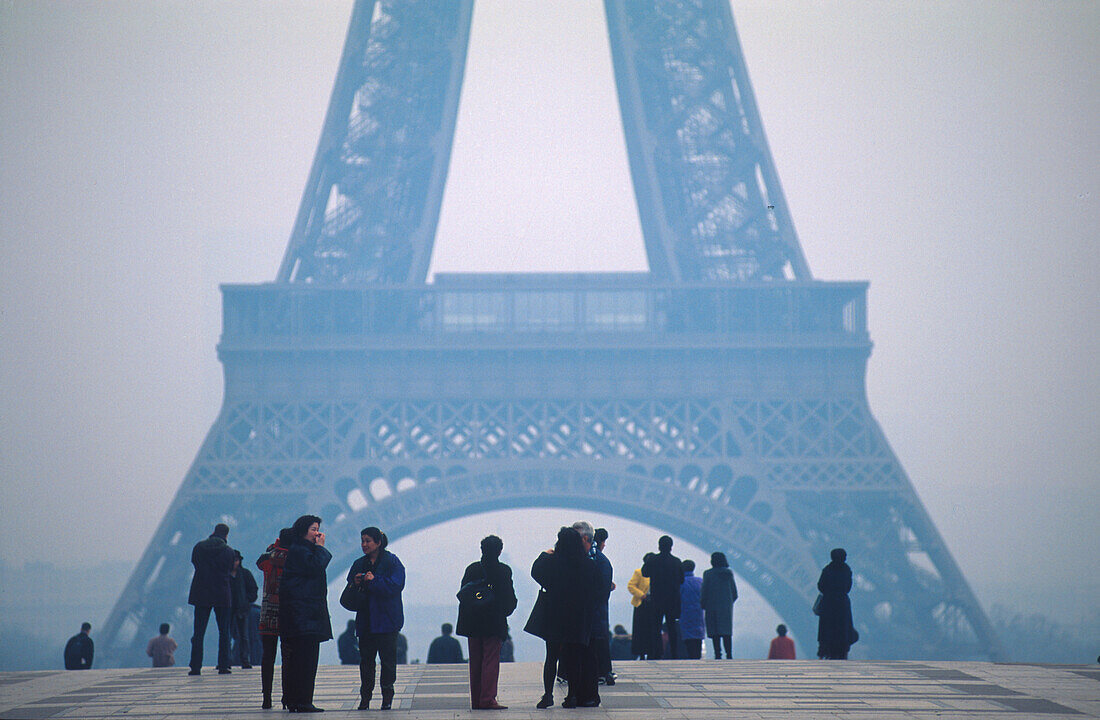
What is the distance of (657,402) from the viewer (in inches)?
1795

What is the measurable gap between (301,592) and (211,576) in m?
4.81

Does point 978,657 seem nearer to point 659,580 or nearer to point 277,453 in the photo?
point 277,453

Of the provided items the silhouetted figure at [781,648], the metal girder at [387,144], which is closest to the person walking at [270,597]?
the silhouetted figure at [781,648]

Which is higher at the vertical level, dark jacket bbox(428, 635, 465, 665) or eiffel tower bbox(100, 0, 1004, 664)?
eiffel tower bbox(100, 0, 1004, 664)

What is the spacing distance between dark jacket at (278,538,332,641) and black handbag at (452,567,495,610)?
1.16m

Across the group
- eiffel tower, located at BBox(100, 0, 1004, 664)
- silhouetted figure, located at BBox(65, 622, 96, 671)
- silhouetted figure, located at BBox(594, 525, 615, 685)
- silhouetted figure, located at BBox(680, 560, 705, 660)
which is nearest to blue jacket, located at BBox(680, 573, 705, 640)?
silhouetted figure, located at BBox(680, 560, 705, 660)

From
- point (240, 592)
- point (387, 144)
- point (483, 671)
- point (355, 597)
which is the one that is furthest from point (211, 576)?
point (387, 144)

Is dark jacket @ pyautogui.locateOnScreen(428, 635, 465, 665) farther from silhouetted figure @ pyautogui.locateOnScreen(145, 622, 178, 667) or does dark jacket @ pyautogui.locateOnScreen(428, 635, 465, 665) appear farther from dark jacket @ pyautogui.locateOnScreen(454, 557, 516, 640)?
dark jacket @ pyautogui.locateOnScreen(454, 557, 516, 640)

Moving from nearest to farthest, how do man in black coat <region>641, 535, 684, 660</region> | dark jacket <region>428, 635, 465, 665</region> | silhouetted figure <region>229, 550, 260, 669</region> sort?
silhouetted figure <region>229, 550, 260, 669</region> < man in black coat <region>641, 535, 684, 660</region> < dark jacket <region>428, 635, 465, 665</region>

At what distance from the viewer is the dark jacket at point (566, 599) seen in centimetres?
1238

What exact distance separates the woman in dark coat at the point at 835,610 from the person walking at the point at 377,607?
28.2ft

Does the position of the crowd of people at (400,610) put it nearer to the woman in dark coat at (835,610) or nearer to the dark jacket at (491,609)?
the dark jacket at (491,609)

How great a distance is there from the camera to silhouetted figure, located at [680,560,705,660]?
19.5m

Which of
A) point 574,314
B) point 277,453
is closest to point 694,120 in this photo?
point 574,314
